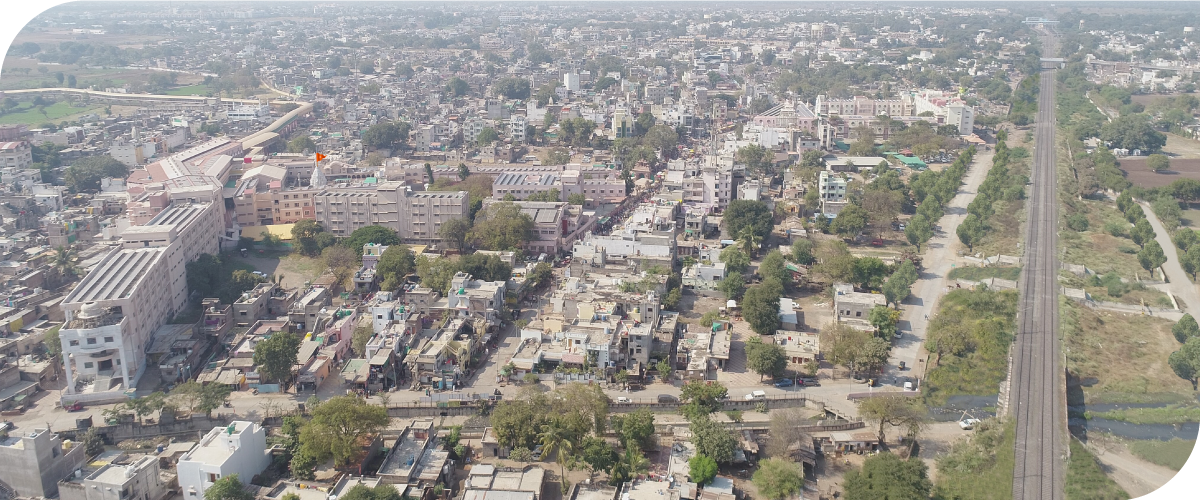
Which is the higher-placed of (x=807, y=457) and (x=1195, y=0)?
(x=1195, y=0)

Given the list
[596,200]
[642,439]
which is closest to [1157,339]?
[642,439]

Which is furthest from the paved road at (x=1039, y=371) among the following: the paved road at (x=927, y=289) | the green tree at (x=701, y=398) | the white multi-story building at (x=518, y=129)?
the white multi-story building at (x=518, y=129)

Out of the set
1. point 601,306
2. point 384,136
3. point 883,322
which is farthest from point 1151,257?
point 384,136

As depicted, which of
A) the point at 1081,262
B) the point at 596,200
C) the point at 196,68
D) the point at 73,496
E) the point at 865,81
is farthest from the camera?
the point at 196,68

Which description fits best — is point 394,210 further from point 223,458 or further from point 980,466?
point 980,466

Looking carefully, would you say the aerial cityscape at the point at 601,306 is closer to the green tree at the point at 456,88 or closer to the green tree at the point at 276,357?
the green tree at the point at 276,357

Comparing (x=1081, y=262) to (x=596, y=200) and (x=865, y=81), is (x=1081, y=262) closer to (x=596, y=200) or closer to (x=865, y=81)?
(x=596, y=200)
